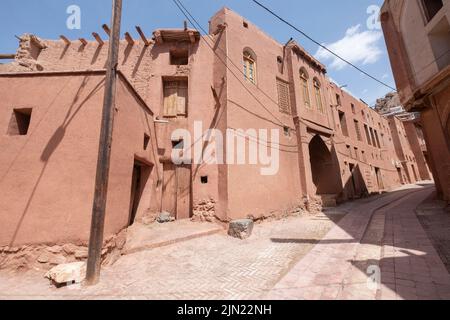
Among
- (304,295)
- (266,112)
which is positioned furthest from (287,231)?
(266,112)

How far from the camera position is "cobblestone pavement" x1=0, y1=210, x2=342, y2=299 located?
3.74 m

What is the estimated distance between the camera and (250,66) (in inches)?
452

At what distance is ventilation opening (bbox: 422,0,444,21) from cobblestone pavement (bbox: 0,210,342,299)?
10884 mm

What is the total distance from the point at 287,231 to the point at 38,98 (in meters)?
9.46

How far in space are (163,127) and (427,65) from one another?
12.2 metres

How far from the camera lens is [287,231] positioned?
315 inches

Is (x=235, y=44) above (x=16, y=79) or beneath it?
above

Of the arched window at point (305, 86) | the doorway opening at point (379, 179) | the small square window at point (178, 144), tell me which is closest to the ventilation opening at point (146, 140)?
the small square window at point (178, 144)

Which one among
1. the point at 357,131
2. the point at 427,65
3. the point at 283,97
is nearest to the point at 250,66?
the point at 283,97

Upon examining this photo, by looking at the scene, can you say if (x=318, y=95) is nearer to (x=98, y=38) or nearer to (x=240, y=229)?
(x=240, y=229)

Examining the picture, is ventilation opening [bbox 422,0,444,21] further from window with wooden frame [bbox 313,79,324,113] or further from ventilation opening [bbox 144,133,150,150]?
ventilation opening [bbox 144,133,150,150]

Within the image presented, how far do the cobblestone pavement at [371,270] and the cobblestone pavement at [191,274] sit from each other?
43cm

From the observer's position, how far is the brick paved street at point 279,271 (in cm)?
342
